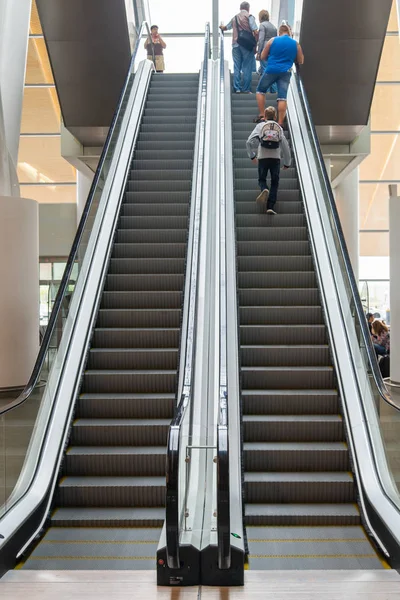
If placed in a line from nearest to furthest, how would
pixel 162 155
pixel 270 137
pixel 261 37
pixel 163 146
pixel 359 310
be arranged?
pixel 359 310 → pixel 270 137 → pixel 162 155 → pixel 163 146 → pixel 261 37

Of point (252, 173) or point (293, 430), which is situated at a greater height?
point (252, 173)

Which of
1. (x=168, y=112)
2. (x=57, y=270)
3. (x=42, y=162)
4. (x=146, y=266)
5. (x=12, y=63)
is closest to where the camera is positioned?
(x=146, y=266)

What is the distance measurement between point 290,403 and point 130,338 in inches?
69.2

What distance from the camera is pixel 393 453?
5.22 m

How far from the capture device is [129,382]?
6.80 m

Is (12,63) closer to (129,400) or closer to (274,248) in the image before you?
(274,248)

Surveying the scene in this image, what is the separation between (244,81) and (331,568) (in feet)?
32.6

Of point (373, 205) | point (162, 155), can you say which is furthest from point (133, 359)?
point (373, 205)

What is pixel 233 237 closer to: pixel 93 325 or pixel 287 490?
pixel 93 325

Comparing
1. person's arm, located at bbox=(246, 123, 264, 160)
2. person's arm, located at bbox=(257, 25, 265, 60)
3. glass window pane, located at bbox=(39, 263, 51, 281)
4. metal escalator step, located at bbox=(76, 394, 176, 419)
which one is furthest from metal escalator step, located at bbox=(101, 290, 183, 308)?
glass window pane, located at bbox=(39, 263, 51, 281)

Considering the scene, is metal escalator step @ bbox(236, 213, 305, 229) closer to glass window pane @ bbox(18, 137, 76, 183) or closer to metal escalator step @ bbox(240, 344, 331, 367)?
metal escalator step @ bbox(240, 344, 331, 367)

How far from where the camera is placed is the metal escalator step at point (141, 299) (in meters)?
7.86

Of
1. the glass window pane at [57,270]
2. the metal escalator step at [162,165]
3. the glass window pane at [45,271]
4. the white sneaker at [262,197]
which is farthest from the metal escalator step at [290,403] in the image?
the glass window pane at [45,271]

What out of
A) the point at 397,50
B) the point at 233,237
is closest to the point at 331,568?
the point at 233,237
